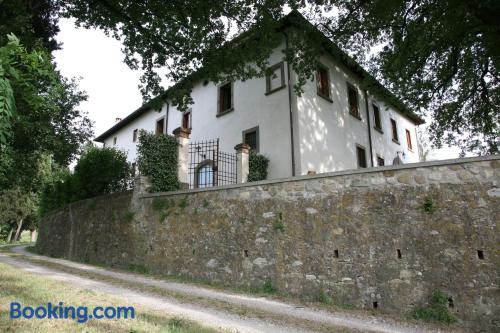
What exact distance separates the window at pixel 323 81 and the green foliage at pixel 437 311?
10.4 metres

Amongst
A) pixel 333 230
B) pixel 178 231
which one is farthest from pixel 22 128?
pixel 333 230

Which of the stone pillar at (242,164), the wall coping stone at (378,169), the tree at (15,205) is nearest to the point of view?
the wall coping stone at (378,169)

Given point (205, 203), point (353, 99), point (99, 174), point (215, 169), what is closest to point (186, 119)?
point (99, 174)

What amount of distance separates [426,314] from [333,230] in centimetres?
217

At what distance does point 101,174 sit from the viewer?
14742 millimetres

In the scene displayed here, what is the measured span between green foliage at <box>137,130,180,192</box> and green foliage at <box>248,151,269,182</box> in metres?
2.99

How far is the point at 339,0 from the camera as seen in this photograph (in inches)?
446

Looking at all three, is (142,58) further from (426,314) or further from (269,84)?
(426,314)

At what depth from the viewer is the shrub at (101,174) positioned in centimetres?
1473

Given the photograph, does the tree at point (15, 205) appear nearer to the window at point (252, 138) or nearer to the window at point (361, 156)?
the window at point (252, 138)

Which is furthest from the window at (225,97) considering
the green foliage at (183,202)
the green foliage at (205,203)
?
the green foliage at (205,203)

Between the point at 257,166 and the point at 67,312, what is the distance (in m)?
9.15

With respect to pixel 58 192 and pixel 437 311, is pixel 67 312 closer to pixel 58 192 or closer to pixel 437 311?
pixel 437 311

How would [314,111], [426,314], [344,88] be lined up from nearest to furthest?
[426,314] → [314,111] → [344,88]
